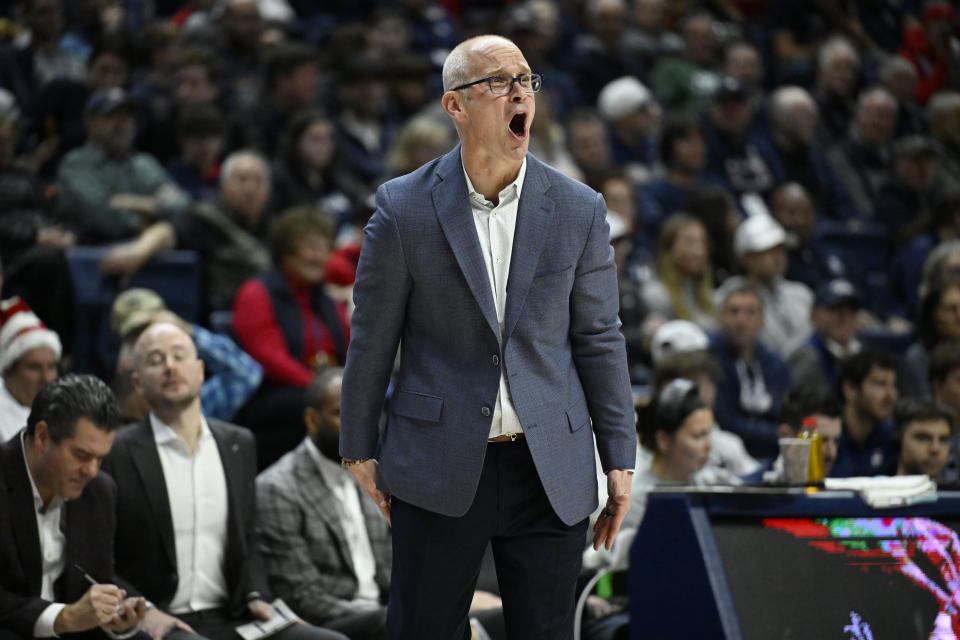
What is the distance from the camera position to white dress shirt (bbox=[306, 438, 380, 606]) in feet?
14.4

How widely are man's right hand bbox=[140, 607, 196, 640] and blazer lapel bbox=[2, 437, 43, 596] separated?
0.32 m

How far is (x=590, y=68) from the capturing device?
9.57 metres

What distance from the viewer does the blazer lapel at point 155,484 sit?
408cm

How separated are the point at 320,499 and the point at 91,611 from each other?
1046 millimetres

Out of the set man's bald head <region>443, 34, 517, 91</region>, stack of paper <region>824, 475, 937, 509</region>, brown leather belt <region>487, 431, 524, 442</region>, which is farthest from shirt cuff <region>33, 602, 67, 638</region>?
stack of paper <region>824, 475, 937, 509</region>

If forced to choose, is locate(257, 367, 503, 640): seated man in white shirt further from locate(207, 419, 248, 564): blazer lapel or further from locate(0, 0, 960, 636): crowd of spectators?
locate(0, 0, 960, 636): crowd of spectators

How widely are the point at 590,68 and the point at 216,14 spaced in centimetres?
259

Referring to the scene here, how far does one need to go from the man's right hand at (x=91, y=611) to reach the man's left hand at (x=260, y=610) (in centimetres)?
60

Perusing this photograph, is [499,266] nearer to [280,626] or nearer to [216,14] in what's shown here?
[280,626]

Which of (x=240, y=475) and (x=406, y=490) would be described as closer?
(x=406, y=490)

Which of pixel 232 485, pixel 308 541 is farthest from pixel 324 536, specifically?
pixel 232 485

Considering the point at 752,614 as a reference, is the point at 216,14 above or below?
above

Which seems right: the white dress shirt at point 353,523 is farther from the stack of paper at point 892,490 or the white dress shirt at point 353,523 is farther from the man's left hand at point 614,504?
the man's left hand at point 614,504

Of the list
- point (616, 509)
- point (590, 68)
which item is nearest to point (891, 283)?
point (590, 68)
